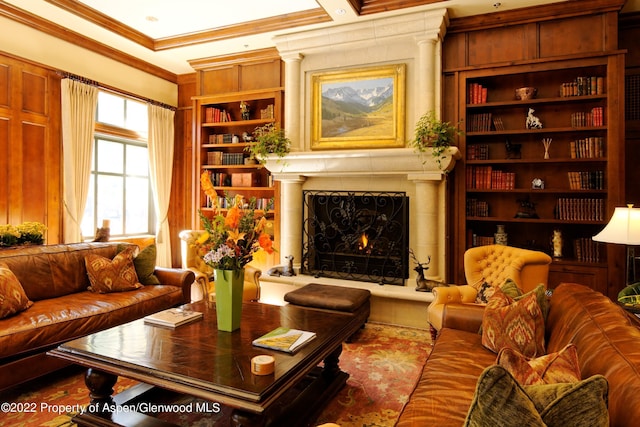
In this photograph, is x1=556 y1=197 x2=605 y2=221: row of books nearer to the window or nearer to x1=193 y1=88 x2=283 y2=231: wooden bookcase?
x1=193 y1=88 x2=283 y2=231: wooden bookcase

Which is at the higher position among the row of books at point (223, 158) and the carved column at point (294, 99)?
the carved column at point (294, 99)

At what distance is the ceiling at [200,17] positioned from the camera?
13.2ft

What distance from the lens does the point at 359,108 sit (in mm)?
4660

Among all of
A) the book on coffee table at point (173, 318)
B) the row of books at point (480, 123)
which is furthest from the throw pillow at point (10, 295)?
the row of books at point (480, 123)

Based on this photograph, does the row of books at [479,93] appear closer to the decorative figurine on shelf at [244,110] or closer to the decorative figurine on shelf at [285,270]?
the decorative figurine on shelf at [285,270]

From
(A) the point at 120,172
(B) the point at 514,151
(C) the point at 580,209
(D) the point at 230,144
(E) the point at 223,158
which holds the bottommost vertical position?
(C) the point at 580,209

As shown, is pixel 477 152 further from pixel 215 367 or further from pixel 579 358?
pixel 215 367

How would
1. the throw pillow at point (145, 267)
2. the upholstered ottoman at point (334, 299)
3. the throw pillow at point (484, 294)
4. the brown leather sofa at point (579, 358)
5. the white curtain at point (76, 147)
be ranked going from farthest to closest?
1. the white curtain at point (76, 147)
2. the throw pillow at point (145, 267)
3. the upholstered ottoman at point (334, 299)
4. the throw pillow at point (484, 294)
5. the brown leather sofa at point (579, 358)

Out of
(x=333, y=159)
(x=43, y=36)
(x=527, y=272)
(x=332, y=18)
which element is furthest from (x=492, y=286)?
(x=43, y=36)

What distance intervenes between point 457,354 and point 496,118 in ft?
10.5

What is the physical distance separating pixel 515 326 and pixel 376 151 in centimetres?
259

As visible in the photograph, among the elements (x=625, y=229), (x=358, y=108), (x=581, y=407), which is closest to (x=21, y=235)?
(x=358, y=108)

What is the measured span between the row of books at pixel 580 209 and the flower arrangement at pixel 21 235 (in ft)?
16.4

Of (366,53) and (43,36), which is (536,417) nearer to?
(366,53)
